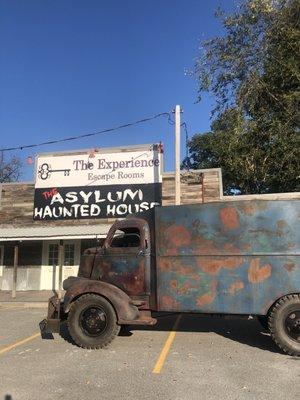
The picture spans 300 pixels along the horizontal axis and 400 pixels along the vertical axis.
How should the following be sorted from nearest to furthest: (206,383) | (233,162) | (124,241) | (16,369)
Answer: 1. (206,383)
2. (16,369)
3. (124,241)
4. (233,162)

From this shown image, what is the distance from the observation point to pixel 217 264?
8.92 m

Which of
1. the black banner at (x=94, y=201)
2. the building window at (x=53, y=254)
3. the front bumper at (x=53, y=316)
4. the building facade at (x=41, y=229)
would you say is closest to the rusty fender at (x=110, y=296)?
the front bumper at (x=53, y=316)

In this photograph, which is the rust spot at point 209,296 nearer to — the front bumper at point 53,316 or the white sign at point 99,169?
the front bumper at point 53,316

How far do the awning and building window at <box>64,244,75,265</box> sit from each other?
5.64ft

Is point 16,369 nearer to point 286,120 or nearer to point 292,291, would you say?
point 292,291

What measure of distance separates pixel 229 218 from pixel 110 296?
8.85 feet

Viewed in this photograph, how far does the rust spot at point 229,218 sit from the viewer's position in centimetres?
891

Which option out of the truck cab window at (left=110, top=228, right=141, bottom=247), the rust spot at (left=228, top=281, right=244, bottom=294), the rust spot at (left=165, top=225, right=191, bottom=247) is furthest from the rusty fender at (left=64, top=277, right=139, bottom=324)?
the rust spot at (left=228, top=281, right=244, bottom=294)

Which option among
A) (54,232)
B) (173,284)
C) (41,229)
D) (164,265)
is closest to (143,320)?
(173,284)

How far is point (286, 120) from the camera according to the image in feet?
61.5

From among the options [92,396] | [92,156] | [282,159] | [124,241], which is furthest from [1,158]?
[92,396]

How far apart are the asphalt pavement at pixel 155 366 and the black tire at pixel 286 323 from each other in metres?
0.26

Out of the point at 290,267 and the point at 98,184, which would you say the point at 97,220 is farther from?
the point at 290,267

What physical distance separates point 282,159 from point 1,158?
127ft
